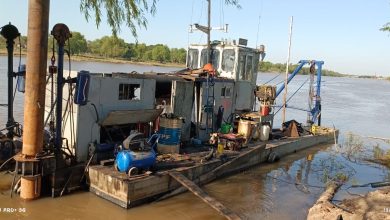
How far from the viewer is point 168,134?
33.8 ft

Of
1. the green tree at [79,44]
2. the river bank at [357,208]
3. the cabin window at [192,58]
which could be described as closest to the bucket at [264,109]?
the cabin window at [192,58]

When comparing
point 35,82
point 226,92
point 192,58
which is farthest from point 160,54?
point 35,82

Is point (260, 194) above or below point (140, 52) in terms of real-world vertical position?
below

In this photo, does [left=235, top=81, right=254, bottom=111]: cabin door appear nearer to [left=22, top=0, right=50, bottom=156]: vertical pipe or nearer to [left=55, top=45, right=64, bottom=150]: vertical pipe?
[left=55, top=45, right=64, bottom=150]: vertical pipe

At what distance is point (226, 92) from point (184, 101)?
91.8 inches

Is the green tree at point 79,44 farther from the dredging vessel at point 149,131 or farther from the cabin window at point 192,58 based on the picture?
the dredging vessel at point 149,131

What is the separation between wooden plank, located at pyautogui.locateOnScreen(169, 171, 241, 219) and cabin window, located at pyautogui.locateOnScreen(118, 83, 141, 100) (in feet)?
7.70

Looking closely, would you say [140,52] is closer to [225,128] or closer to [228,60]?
[228,60]

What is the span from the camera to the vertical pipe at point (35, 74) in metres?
7.72

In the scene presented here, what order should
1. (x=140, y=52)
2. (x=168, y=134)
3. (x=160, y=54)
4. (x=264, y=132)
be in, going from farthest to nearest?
(x=160, y=54) < (x=140, y=52) < (x=264, y=132) < (x=168, y=134)

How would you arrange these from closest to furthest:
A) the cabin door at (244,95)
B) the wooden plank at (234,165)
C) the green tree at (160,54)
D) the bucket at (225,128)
→ the wooden plank at (234,165) → the bucket at (225,128) → the cabin door at (244,95) → the green tree at (160,54)

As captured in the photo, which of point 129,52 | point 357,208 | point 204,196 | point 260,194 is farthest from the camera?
point 129,52

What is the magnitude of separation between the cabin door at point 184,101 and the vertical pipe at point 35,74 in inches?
162

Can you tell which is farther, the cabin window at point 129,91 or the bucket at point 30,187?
the cabin window at point 129,91
